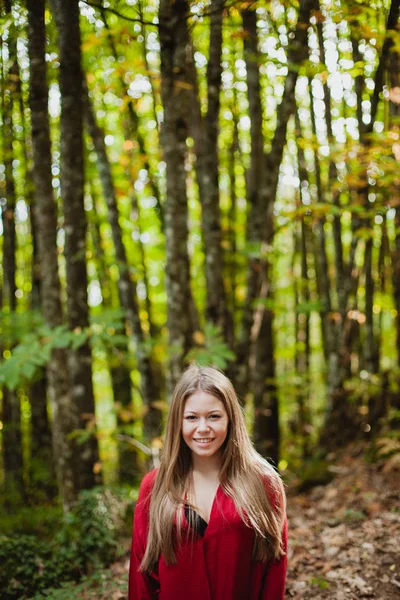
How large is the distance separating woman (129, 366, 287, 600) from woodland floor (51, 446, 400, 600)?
4.44 feet

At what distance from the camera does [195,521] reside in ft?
8.13

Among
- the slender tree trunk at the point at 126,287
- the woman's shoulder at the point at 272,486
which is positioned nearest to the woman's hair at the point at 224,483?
the woman's shoulder at the point at 272,486

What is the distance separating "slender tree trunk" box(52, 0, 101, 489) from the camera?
4.75 meters

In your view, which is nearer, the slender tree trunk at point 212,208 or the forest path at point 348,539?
the forest path at point 348,539

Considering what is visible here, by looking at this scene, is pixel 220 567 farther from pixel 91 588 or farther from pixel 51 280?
pixel 51 280

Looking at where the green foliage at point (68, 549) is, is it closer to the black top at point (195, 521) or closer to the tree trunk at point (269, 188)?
the black top at point (195, 521)

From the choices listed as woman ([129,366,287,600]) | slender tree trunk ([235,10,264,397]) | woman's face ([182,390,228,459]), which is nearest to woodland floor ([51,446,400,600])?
woman ([129,366,287,600])

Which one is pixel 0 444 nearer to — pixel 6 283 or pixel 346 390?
pixel 6 283

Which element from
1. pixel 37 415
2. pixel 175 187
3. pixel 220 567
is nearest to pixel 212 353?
pixel 175 187

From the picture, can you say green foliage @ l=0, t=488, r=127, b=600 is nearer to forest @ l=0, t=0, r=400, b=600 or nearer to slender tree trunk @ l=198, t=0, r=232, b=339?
forest @ l=0, t=0, r=400, b=600

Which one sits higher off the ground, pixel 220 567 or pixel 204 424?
pixel 204 424

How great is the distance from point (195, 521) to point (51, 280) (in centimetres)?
346

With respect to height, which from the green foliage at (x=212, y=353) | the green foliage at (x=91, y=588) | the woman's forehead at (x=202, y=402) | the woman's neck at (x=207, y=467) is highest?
the green foliage at (x=212, y=353)

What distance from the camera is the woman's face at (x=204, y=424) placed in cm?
252
